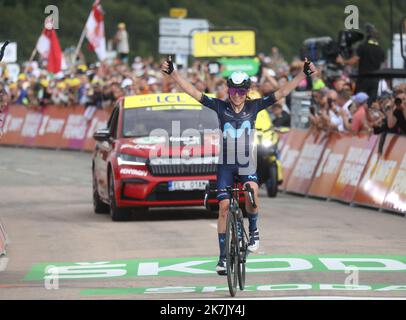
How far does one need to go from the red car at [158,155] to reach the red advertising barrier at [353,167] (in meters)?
3.48

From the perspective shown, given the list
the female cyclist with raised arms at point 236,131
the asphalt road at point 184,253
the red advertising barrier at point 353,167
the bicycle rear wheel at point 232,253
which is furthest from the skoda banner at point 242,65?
the bicycle rear wheel at point 232,253

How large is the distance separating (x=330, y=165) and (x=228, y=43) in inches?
416

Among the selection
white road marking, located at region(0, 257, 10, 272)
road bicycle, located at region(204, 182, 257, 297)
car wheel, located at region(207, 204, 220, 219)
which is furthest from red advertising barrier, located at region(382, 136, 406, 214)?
road bicycle, located at region(204, 182, 257, 297)

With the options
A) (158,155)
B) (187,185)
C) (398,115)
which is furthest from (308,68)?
(398,115)

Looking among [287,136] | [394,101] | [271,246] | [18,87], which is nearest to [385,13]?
[18,87]

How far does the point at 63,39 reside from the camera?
73688mm

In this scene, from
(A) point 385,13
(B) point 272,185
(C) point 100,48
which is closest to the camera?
(B) point 272,185

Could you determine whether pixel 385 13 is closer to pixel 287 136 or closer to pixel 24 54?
pixel 24 54

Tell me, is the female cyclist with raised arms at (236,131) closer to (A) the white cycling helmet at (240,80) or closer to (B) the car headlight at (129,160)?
(A) the white cycling helmet at (240,80)

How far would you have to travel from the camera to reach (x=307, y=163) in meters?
26.3

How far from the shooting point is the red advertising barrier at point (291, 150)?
89.5 feet

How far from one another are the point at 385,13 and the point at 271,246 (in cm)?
6983

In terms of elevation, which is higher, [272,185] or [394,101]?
[394,101]

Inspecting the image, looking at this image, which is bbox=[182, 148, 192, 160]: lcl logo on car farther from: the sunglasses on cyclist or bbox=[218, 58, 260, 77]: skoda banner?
bbox=[218, 58, 260, 77]: skoda banner
